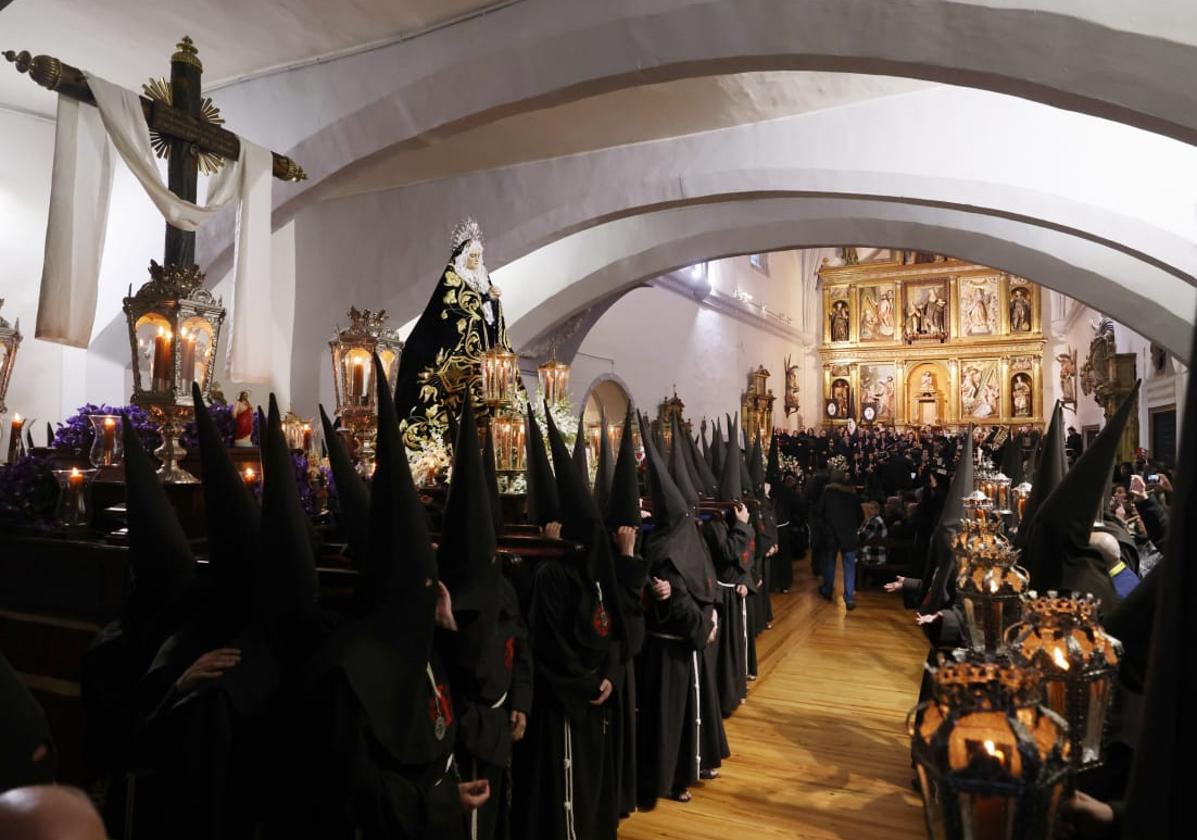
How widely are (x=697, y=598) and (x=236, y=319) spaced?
11.9 feet

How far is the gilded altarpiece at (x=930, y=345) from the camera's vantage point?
25.7 meters

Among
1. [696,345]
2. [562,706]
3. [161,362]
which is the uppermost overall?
[696,345]

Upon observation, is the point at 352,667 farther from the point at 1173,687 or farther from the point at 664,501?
the point at 664,501

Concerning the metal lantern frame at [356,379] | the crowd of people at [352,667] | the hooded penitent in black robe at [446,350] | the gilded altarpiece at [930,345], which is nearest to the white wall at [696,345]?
the gilded altarpiece at [930,345]

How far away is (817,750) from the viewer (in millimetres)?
5746

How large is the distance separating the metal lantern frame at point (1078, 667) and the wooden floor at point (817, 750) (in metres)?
3.37

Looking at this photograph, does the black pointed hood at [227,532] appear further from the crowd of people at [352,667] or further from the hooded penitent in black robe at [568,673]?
the hooded penitent in black robe at [568,673]

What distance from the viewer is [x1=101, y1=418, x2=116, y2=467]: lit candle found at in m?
4.10

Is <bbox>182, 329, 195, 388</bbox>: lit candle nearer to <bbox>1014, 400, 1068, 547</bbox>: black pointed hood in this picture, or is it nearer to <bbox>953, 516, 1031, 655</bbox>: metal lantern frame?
<bbox>953, 516, 1031, 655</bbox>: metal lantern frame

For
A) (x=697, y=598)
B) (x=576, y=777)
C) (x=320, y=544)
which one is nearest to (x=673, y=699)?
(x=697, y=598)

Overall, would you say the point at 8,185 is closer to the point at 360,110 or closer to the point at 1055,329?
the point at 360,110

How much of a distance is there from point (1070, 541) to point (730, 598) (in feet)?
12.8

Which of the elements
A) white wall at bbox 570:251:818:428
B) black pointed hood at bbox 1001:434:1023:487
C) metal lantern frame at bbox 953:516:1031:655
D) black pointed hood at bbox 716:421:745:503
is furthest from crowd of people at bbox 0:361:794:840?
white wall at bbox 570:251:818:428

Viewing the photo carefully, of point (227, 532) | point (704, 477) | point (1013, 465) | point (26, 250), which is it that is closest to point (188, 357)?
point (227, 532)
